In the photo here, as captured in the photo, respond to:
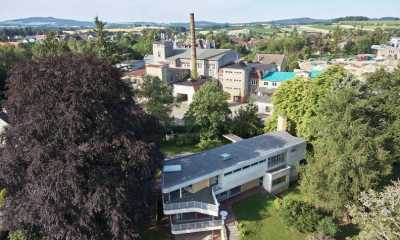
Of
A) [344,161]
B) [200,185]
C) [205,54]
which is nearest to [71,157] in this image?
[200,185]

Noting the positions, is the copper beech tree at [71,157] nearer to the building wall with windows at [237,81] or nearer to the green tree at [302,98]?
the green tree at [302,98]

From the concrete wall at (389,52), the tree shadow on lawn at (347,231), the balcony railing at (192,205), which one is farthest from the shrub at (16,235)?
the concrete wall at (389,52)

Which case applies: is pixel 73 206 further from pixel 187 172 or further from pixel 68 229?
pixel 187 172

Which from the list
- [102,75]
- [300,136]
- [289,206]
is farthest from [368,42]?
[102,75]

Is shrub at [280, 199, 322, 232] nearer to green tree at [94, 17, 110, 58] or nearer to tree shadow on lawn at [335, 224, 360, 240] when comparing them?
tree shadow on lawn at [335, 224, 360, 240]

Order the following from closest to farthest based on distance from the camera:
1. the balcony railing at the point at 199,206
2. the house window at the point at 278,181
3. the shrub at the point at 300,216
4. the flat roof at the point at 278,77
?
the balcony railing at the point at 199,206 < the shrub at the point at 300,216 < the house window at the point at 278,181 < the flat roof at the point at 278,77
